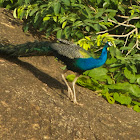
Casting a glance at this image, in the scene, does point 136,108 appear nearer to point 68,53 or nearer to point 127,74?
point 127,74

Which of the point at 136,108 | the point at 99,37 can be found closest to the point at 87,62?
the point at 99,37

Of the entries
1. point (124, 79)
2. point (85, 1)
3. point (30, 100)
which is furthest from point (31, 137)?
point (85, 1)

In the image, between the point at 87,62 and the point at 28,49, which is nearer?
the point at 87,62

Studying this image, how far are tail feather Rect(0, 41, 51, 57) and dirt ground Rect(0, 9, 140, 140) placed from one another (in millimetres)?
238

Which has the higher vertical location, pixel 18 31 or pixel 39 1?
pixel 39 1

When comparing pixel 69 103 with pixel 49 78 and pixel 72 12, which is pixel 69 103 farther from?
pixel 72 12

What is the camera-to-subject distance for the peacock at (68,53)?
4.99 meters

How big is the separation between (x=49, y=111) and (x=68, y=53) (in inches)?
48.3

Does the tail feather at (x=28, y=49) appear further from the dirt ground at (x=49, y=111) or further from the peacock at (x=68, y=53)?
the dirt ground at (x=49, y=111)

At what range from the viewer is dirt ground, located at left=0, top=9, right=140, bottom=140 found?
3.80 metres

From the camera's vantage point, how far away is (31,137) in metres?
3.61

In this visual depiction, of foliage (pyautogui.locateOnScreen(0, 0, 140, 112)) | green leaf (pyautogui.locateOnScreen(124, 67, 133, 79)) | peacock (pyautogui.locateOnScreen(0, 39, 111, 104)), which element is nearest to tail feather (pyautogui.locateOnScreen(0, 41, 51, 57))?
peacock (pyautogui.locateOnScreen(0, 39, 111, 104))

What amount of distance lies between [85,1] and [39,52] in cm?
234

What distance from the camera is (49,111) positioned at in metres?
4.32
